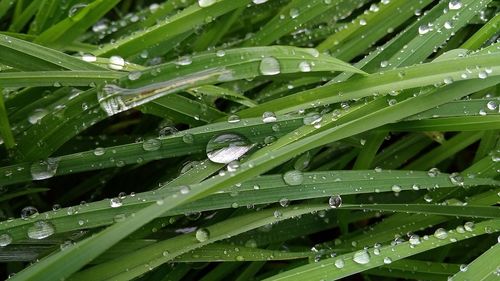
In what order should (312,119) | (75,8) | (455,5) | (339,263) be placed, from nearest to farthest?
1. (339,263)
2. (312,119)
3. (455,5)
4. (75,8)

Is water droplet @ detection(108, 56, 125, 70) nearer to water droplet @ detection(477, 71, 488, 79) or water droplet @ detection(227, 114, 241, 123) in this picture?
water droplet @ detection(227, 114, 241, 123)

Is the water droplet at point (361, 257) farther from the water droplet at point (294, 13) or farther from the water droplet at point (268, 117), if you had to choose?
the water droplet at point (294, 13)

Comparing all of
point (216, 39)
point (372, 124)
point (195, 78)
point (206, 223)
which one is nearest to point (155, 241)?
point (206, 223)

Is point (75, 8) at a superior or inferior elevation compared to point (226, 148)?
superior

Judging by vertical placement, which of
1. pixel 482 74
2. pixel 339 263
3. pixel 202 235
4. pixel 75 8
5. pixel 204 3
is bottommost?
pixel 339 263

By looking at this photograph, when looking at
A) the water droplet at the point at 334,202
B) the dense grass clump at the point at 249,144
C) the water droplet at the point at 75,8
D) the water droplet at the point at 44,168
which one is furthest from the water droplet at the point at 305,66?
the water droplet at the point at 75,8

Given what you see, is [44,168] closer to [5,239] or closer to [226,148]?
[5,239]

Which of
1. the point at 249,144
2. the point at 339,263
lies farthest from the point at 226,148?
the point at 339,263
